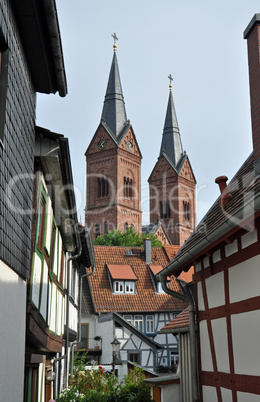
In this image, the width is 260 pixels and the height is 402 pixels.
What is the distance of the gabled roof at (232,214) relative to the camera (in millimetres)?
5238

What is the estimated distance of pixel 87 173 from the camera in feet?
255

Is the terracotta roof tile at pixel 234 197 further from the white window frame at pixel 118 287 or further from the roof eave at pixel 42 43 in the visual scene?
the white window frame at pixel 118 287

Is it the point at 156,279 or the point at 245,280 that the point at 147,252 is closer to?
the point at 156,279

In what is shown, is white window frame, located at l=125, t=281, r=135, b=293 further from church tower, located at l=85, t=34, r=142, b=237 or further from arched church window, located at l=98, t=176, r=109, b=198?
arched church window, located at l=98, t=176, r=109, b=198

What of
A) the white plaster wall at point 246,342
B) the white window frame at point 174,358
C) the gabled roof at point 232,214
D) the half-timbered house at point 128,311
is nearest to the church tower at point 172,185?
the half-timbered house at point 128,311

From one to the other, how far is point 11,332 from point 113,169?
69.3 meters

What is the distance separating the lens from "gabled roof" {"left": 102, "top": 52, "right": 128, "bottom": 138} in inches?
2966

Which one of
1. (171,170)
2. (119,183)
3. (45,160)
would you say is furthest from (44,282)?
(171,170)

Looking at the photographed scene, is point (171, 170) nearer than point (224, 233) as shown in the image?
No

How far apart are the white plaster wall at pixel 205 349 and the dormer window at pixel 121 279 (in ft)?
74.3

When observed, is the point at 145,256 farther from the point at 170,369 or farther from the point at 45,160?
the point at 45,160

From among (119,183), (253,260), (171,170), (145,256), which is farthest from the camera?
(171,170)

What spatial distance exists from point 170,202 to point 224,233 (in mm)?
80153

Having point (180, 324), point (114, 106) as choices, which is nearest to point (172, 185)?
point (114, 106)
